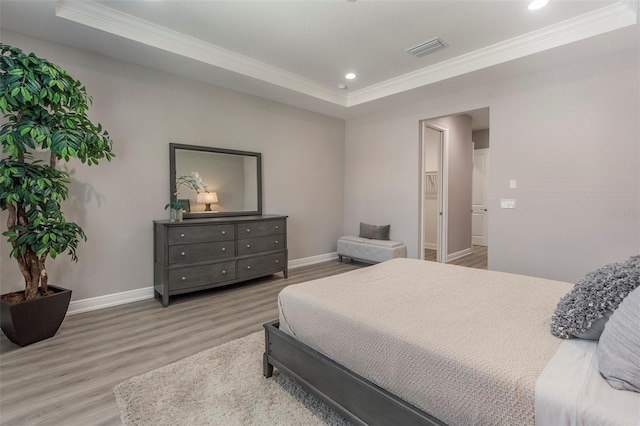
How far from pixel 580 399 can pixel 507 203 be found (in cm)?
347

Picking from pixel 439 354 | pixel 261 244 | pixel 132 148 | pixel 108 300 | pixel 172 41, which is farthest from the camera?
pixel 261 244

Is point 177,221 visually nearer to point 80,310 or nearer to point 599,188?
point 80,310

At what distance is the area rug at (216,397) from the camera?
1661mm

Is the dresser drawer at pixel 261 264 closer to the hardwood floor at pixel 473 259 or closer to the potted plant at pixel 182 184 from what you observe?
the potted plant at pixel 182 184

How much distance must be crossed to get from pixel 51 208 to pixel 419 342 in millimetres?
3025

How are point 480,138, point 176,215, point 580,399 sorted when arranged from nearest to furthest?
point 580,399, point 176,215, point 480,138

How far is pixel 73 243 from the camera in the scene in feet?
8.77

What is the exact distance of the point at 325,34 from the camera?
3.20 meters

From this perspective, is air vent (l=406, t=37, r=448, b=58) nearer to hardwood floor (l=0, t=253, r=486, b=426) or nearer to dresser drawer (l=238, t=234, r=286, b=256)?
dresser drawer (l=238, t=234, r=286, b=256)

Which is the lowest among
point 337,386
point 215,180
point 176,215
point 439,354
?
point 337,386

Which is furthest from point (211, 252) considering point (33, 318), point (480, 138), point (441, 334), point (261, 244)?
point (480, 138)

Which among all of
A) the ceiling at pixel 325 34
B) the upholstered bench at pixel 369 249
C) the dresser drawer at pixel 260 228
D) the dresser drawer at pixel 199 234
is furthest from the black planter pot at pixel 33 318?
the upholstered bench at pixel 369 249

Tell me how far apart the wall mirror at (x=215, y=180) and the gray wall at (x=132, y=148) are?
0.13 meters

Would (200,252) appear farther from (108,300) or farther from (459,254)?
(459,254)
